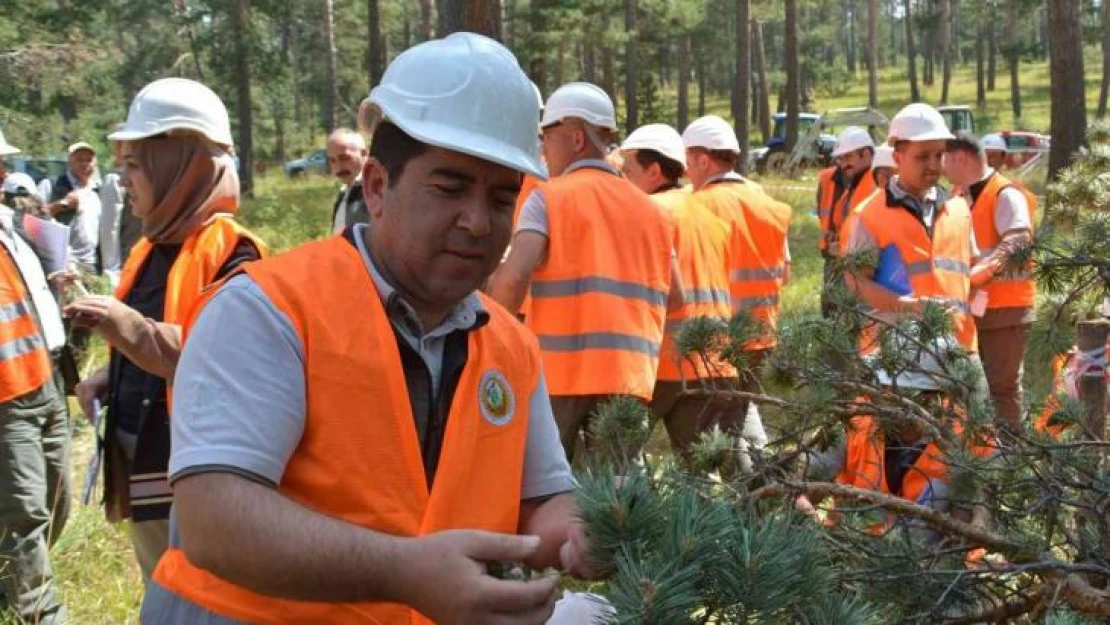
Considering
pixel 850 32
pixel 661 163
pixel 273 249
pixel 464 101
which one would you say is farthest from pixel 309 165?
pixel 850 32

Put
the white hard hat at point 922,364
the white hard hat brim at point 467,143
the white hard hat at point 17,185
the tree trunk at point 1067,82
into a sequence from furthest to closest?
1. the tree trunk at point 1067,82
2. the white hard hat at point 17,185
3. the white hard hat at point 922,364
4. the white hard hat brim at point 467,143

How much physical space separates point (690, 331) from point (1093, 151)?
2.28 metres

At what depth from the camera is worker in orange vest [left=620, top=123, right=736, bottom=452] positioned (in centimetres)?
498

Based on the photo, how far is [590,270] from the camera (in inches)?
172

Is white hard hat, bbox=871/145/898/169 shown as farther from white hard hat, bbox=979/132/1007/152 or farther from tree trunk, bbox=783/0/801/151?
tree trunk, bbox=783/0/801/151

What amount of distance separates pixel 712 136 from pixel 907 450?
269cm

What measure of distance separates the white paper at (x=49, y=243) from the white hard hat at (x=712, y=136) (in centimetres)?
292

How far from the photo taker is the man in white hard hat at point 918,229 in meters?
4.92

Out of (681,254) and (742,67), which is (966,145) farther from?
(742,67)

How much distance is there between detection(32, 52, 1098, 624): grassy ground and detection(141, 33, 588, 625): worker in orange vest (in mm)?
1794

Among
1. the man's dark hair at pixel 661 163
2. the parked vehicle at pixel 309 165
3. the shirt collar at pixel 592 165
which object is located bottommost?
the parked vehicle at pixel 309 165

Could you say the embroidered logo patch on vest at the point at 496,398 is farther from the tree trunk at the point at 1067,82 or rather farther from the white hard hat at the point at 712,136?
the tree trunk at the point at 1067,82

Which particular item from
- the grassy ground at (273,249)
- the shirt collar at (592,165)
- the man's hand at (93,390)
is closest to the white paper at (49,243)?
the man's hand at (93,390)

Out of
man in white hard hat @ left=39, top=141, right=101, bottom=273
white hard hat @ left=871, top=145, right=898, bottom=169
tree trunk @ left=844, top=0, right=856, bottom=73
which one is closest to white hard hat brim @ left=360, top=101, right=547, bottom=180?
white hard hat @ left=871, top=145, right=898, bottom=169
